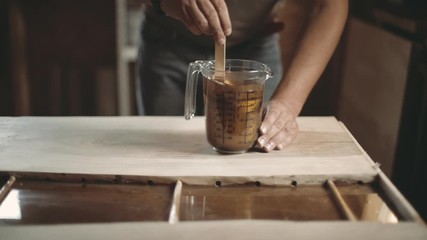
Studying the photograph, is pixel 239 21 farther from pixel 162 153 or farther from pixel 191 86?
pixel 162 153

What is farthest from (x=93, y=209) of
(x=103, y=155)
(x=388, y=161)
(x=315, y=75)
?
(x=388, y=161)

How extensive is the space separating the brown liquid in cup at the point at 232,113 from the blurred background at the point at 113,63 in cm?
127

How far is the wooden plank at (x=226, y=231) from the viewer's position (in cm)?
72

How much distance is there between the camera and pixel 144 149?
3.31 feet

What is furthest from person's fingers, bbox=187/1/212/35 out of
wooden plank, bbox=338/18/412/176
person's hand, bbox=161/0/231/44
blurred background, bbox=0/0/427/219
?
blurred background, bbox=0/0/427/219

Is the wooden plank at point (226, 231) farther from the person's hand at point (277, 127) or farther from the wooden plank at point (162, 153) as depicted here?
the person's hand at point (277, 127)

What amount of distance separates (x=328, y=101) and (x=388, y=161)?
74cm

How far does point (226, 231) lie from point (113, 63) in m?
2.16

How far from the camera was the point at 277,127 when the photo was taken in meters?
1.05

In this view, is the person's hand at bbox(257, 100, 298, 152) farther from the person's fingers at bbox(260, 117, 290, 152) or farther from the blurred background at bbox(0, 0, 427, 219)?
the blurred background at bbox(0, 0, 427, 219)

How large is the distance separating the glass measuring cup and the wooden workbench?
0.03 meters

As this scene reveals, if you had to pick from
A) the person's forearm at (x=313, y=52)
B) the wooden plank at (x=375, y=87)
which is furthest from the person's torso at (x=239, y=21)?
the wooden plank at (x=375, y=87)

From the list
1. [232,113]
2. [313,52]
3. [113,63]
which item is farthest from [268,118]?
[113,63]

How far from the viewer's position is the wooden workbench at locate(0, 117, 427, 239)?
733 millimetres
